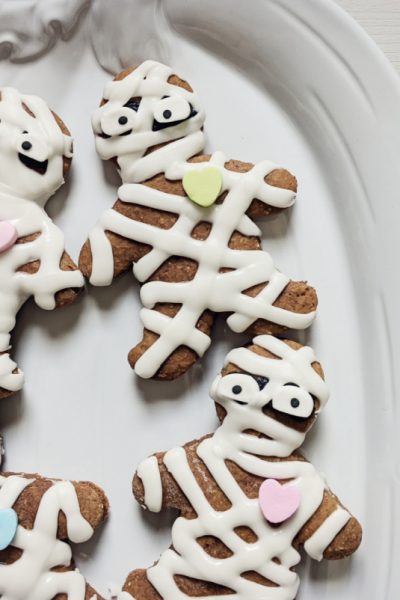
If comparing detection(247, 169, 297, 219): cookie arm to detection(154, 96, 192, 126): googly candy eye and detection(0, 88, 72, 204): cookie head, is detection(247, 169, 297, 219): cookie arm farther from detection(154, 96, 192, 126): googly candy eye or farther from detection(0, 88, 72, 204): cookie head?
detection(0, 88, 72, 204): cookie head

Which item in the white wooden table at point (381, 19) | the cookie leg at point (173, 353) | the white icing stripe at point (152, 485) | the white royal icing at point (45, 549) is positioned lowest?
the white royal icing at point (45, 549)

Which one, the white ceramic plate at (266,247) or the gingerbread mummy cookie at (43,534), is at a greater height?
the white ceramic plate at (266,247)

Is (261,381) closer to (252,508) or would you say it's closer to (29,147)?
(252,508)

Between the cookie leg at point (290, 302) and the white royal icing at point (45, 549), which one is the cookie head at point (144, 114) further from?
the white royal icing at point (45, 549)

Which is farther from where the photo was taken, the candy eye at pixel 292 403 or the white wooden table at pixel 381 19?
the white wooden table at pixel 381 19

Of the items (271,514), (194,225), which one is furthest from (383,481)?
(194,225)

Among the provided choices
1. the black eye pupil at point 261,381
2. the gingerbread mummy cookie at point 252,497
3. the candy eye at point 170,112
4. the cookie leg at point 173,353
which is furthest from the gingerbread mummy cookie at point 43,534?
the candy eye at point 170,112
